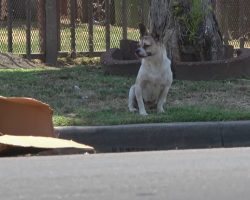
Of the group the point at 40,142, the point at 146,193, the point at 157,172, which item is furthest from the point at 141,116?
the point at 146,193

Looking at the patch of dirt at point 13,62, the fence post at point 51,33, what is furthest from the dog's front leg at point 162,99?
the fence post at point 51,33

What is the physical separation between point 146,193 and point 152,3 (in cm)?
735

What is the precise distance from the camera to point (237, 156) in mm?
7574

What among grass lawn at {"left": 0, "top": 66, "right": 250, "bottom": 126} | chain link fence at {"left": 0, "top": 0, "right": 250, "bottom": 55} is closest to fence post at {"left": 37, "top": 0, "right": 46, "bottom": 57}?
chain link fence at {"left": 0, "top": 0, "right": 250, "bottom": 55}

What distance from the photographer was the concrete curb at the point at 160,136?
8906mm

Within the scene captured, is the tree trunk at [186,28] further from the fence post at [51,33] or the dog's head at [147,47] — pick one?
the fence post at [51,33]

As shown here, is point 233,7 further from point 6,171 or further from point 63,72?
point 6,171

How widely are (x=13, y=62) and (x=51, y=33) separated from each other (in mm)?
1350

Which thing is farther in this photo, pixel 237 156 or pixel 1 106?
pixel 1 106

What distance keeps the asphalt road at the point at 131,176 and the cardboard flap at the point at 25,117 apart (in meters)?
0.85

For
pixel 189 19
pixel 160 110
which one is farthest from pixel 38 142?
pixel 189 19

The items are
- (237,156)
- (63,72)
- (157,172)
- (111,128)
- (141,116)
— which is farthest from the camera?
(63,72)

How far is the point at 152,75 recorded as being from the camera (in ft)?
33.7

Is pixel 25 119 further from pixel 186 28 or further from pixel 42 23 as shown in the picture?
pixel 42 23
